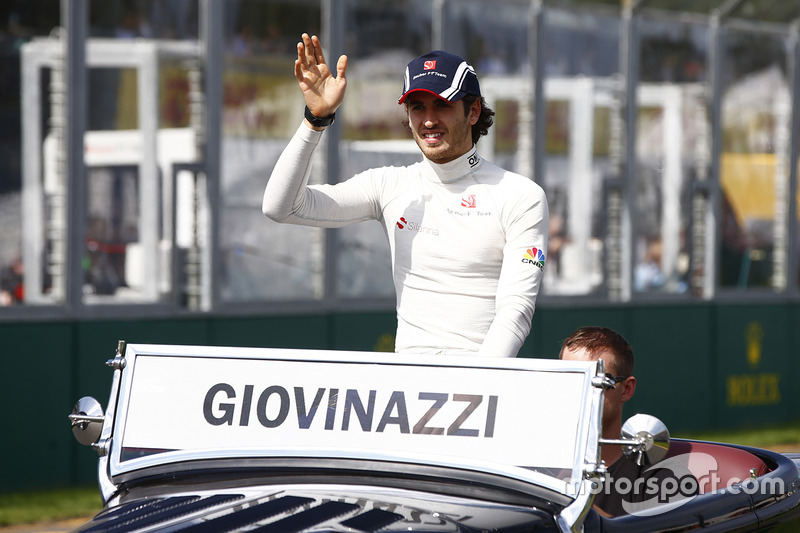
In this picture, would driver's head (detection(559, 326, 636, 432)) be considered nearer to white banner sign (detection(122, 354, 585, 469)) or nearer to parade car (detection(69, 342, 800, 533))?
parade car (detection(69, 342, 800, 533))

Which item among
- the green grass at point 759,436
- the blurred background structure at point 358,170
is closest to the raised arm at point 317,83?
the blurred background structure at point 358,170

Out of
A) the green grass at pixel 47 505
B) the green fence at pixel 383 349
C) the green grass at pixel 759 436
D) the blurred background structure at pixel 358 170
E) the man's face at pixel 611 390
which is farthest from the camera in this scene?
the green grass at pixel 759 436

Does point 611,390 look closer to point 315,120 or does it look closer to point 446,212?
point 446,212

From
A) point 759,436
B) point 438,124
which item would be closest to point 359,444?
point 438,124

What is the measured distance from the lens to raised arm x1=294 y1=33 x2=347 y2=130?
3.68m

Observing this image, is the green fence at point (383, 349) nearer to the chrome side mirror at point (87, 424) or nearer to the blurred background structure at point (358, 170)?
the blurred background structure at point (358, 170)

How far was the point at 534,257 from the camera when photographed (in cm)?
366

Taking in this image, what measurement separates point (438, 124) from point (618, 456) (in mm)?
1098

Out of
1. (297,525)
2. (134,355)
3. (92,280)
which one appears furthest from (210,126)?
(297,525)

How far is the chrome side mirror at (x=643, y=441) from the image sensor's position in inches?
113

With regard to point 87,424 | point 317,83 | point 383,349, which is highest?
point 317,83

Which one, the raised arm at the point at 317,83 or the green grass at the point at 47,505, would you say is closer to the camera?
the raised arm at the point at 317,83

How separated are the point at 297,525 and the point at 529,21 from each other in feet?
30.6

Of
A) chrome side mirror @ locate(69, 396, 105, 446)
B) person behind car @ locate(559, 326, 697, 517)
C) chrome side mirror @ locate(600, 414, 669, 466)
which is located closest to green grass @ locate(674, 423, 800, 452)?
person behind car @ locate(559, 326, 697, 517)
